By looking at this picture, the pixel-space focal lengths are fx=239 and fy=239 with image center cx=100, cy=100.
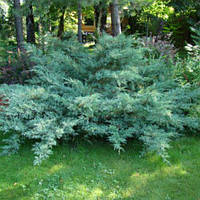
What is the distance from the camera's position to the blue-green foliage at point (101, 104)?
3.01 m

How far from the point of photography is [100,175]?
2873 mm

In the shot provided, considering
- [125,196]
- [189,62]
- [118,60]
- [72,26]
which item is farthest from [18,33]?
[72,26]

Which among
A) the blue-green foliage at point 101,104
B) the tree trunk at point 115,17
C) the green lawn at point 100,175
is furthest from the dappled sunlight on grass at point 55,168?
the tree trunk at point 115,17

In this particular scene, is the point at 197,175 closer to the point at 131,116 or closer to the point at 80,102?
the point at 131,116

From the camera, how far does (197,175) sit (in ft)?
9.50

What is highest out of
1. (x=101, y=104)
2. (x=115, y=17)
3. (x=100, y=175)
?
(x=115, y=17)

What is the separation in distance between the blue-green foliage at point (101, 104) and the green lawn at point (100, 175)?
0.63 ft

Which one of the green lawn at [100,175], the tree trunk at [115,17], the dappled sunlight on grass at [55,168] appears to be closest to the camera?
the green lawn at [100,175]

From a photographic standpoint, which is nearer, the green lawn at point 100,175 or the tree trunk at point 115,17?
the green lawn at point 100,175

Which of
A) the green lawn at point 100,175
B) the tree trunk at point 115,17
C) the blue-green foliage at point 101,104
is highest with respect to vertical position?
the tree trunk at point 115,17

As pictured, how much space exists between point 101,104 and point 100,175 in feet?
2.97

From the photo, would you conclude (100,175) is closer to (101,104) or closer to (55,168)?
(55,168)

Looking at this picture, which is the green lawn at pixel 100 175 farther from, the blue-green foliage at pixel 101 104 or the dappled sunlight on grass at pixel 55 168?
the blue-green foliage at pixel 101 104

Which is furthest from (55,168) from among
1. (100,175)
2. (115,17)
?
(115,17)
